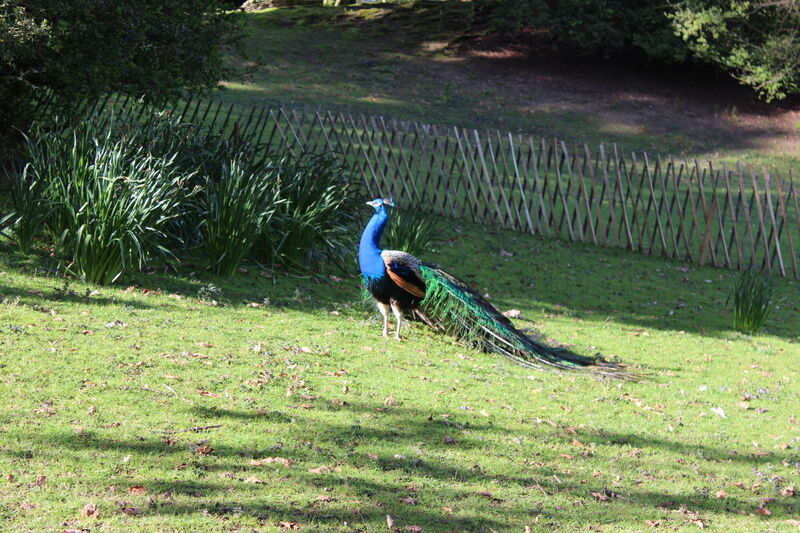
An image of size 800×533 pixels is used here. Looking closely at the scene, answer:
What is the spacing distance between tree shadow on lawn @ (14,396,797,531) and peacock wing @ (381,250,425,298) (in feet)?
6.32

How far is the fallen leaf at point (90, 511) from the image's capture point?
384cm

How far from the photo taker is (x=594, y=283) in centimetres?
1116

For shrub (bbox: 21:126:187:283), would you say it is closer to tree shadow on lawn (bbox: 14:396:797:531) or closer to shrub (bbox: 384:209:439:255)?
shrub (bbox: 384:209:439:255)

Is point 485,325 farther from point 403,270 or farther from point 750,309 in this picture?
point 750,309

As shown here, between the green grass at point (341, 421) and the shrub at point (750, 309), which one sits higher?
the green grass at point (341, 421)

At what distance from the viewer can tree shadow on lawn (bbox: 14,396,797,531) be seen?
4.18m

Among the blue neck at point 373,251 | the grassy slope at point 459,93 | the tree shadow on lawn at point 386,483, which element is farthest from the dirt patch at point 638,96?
the tree shadow on lawn at point 386,483

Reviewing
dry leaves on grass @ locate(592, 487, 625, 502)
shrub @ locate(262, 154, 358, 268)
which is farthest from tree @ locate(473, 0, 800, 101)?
dry leaves on grass @ locate(592, 487, 625, 502)

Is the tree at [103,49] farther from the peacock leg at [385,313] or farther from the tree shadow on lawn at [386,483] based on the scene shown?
the tree shadow on lawn at [386,483]

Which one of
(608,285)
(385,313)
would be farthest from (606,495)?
(608,285)

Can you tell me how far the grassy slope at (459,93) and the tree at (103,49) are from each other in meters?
9.76

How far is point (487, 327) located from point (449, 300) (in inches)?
15.8

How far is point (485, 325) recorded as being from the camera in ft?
23.6

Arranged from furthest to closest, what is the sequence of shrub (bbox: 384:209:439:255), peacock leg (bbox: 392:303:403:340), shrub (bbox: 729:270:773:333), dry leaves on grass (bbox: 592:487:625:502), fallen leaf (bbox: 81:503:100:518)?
shrub (bbox: 384:209:439:255) → shrub (bbox: 729:270:773:333) → peacock leg (bbox: 392:303:403:340) → dry leaves on grass (bbox: 592:487:625:502) → fallen leaf (bbox: 81:503:100:518)
